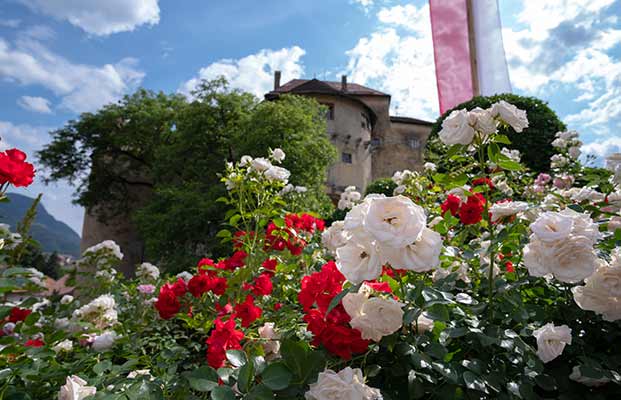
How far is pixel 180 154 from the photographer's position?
14102mm

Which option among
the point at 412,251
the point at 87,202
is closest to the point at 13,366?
the point at 412,251

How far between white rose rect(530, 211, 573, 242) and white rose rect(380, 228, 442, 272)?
270 millimetres

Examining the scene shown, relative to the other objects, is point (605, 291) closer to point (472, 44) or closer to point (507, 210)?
point (507, 210)

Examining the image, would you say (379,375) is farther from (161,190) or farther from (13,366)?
(161,190)

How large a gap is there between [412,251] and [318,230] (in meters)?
1.93

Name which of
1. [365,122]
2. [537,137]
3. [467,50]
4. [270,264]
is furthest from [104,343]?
[365,122]

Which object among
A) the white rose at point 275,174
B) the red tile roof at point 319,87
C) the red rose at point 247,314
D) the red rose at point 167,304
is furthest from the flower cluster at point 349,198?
the red tile roof at point 319,87

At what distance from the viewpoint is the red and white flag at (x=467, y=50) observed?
218 inches

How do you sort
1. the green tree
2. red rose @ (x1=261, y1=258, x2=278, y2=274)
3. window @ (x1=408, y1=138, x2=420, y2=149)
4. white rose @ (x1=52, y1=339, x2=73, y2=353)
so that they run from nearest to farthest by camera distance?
white rose @ (x1=52, y1=339, x2=73, y2=353) < red rose @ (x1=261, y1=258, x2=278, y2=274) < the green tree < window @ (x1=408, y1=138, x2=420, y2=149)

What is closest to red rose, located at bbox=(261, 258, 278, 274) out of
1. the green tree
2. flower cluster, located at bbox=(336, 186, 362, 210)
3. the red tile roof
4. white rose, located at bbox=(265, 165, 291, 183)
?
white rose, located at bbox=(265, 165, 291, 183)

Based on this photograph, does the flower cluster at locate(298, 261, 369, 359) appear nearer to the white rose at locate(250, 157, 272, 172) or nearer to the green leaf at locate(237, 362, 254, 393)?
the green leaf at locate(237, 362, 254, 393)

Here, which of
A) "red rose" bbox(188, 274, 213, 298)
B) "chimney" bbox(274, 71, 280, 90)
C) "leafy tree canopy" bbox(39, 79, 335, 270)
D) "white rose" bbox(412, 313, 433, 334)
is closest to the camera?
"white rose" bbox(412, 313, 433, 334)

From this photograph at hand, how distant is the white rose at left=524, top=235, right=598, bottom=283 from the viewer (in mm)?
958

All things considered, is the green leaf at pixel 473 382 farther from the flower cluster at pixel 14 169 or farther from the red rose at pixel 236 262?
the flower cluster at pixel 14 169
